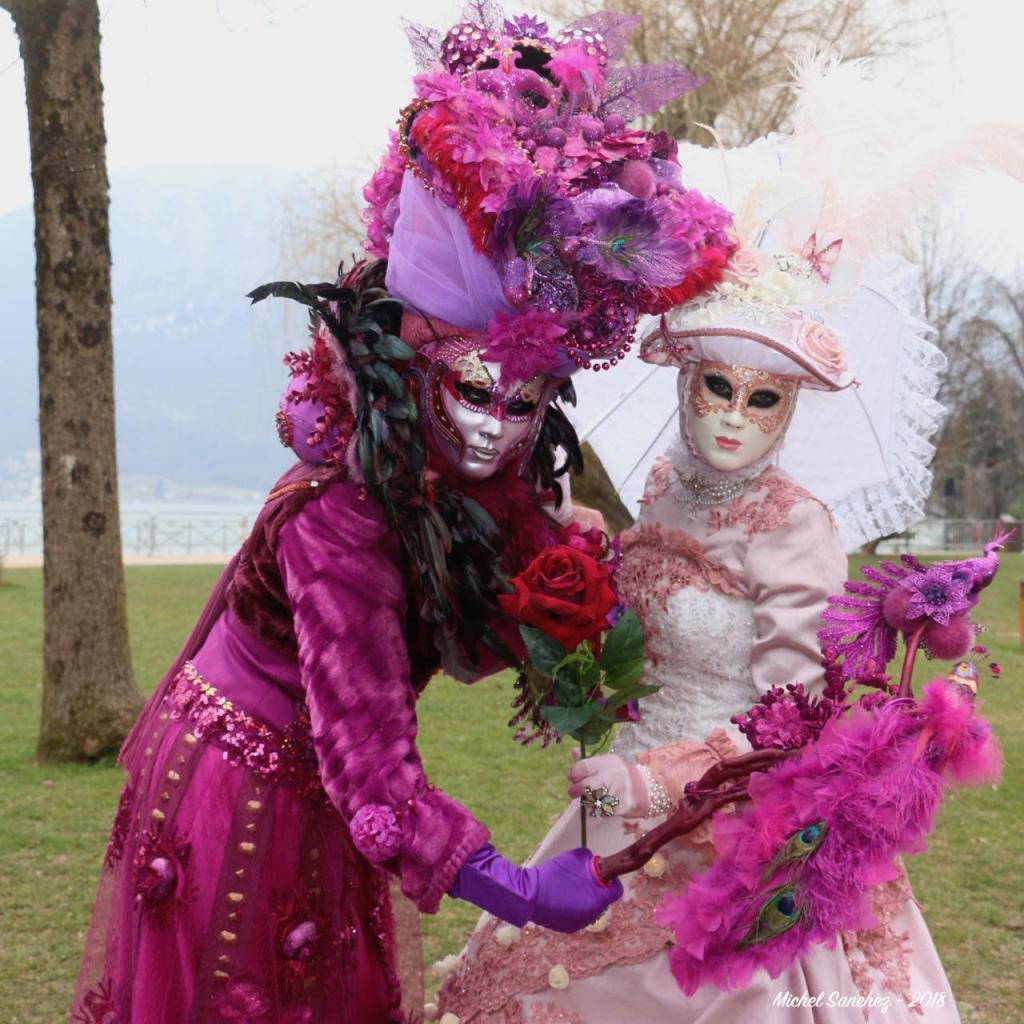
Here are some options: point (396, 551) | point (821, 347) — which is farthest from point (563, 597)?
point (821, 347)

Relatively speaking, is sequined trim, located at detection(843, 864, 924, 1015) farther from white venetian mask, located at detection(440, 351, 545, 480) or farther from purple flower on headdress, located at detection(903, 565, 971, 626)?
white venetian mask, located at detection(440, 351, 545, 480)

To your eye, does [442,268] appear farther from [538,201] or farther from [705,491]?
[705,491]

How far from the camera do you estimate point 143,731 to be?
8.34ft

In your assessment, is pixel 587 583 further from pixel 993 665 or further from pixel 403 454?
pixel 993 665

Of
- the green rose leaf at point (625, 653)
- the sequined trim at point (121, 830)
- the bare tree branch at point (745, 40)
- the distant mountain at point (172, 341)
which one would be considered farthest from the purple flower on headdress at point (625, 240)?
the distant mountain at point (172, 341)

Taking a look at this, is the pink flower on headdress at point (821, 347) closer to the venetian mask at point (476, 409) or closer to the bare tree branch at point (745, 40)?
the venetian mask at point (476, 409)

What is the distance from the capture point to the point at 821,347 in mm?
2398

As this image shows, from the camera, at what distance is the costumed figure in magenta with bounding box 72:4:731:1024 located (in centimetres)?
207

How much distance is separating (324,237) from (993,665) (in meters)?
15.2

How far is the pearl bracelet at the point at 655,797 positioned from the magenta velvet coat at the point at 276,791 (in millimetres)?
333

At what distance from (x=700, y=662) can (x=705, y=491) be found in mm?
355

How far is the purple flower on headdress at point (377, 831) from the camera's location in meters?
1.97

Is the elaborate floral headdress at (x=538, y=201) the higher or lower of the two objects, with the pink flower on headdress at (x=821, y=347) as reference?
higher
